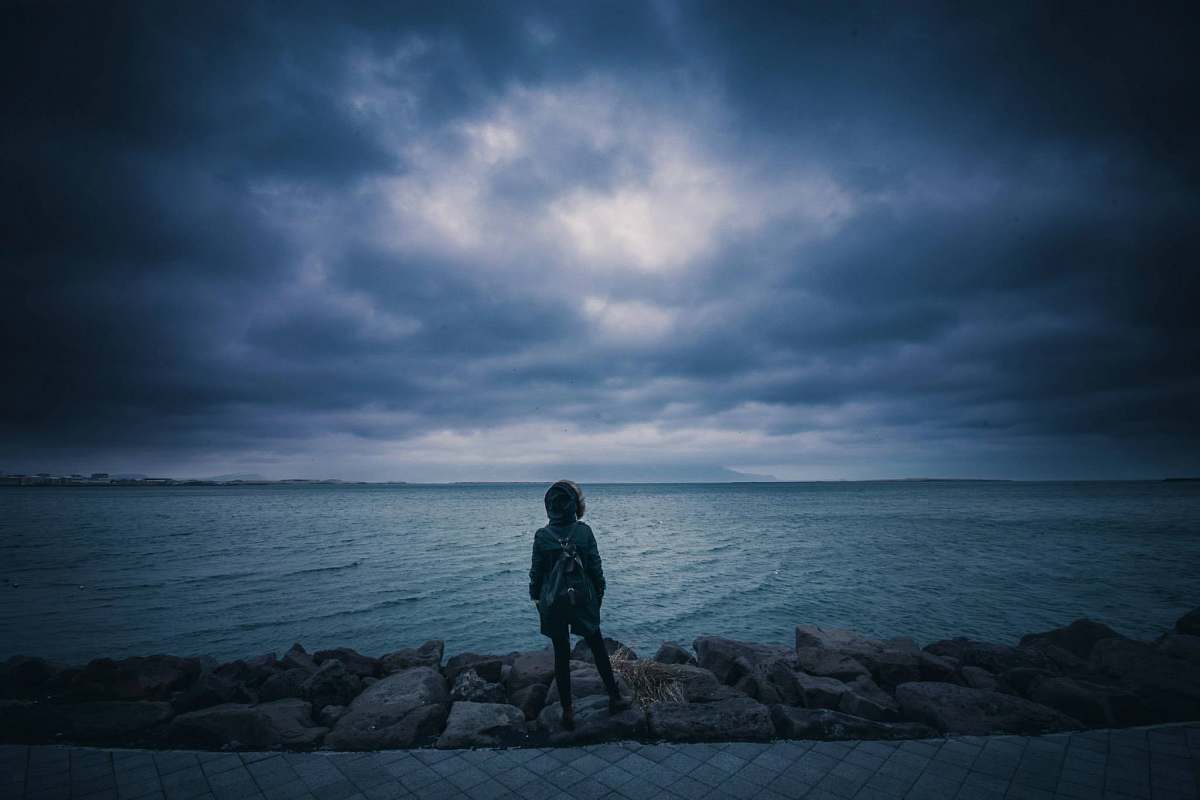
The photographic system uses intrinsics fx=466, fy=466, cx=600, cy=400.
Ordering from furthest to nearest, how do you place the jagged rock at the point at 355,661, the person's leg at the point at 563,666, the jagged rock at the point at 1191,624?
the jagged rock at the point at 1191,624, the jagged rock at the point at 355,661, the person's leg at the point at 563,666

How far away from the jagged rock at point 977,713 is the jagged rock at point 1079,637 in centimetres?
599

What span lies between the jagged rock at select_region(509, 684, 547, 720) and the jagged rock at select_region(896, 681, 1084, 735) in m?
4.94

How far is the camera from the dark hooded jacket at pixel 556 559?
5184mm

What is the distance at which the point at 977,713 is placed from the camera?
18.5 feet

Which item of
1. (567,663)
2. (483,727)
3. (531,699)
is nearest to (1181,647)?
(567,663)

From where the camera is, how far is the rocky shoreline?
5148 mm

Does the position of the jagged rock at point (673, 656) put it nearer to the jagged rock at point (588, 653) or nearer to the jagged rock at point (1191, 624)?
the jagged rock at point (588, 653)

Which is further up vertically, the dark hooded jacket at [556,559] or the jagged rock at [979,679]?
the dark hooded jacket at [556,559]

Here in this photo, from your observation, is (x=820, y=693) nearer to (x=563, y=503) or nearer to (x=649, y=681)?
(x=649, y=681)

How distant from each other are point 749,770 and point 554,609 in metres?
2.36

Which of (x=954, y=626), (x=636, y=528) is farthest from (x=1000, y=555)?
(x=636, y=528)

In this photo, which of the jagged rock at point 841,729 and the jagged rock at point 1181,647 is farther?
the jagged rock at point 1181,647

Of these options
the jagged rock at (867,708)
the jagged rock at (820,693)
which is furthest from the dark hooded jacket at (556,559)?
the jagged rock at (867,708)

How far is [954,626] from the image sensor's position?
14391 mm
